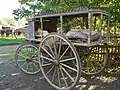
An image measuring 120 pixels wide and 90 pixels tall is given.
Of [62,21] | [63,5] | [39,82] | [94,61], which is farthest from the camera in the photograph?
[63,5]

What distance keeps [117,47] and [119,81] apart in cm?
165

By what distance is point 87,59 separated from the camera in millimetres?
6469

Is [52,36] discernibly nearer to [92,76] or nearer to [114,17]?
[92,76]

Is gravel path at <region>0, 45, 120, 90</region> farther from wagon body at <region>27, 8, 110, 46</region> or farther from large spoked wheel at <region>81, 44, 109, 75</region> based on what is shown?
wagon body at <region>27, 8, 110, 46</region>

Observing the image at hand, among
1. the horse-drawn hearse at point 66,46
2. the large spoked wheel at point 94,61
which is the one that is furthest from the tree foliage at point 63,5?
the large spoked wheel at point 94,61

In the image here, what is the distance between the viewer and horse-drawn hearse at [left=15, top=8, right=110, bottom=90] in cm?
465

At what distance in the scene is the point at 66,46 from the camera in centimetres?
523

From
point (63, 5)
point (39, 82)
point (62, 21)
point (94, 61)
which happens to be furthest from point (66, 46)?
point (63, 5)

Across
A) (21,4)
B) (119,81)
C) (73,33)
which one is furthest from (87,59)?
(21,4)

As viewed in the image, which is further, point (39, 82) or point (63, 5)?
point (63, 5)

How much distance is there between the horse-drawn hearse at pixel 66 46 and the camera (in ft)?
15.2

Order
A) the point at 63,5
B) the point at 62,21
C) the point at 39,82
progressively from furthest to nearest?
the point at 63,5 → the point at 39,82 → the point at 62,21

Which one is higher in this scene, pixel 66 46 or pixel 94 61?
pixel 66 46

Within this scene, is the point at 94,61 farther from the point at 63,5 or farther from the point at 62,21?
the point at 63,5
